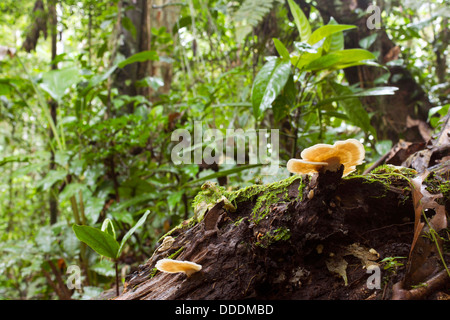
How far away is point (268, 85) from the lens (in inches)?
50.8

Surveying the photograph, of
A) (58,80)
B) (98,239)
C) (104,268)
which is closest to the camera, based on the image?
(98,239)

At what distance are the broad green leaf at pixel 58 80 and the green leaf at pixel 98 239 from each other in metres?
1.46

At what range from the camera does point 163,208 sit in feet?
8.54

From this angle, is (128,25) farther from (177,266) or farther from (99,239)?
(177,266)

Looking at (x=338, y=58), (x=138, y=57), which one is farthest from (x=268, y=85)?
(x=138, y=57)

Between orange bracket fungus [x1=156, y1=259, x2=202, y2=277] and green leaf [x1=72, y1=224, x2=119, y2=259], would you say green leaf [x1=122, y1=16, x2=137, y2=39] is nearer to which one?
green leaf [x1=72, y1=224, x2=119, y2=259]

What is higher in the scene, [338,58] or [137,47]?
[137,47]

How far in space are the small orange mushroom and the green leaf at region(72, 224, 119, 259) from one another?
554 mm

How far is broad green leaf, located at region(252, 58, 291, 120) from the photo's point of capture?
126 centimetres

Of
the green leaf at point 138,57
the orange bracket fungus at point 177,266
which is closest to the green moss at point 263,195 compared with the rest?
the orange bracket fungus at point 177,266

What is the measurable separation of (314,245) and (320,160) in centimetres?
23
